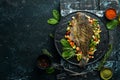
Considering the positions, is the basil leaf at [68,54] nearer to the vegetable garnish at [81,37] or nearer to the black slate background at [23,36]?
the vegetable garnish at [81,37]

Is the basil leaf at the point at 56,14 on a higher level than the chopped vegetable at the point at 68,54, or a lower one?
higher

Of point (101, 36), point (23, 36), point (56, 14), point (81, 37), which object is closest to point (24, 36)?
point (23, 36)

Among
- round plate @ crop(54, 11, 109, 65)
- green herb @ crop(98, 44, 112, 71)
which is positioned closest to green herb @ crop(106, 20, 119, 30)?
round plate @ crop(54, 11, 109, 65)

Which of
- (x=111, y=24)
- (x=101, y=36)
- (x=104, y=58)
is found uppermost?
(x=111, y=24)

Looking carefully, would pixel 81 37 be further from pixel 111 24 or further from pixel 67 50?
pixel 111 24

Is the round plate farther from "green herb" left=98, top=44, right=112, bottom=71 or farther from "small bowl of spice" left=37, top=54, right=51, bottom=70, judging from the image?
"small bowl of spice" left=37, top=54, right=51, bottom=70

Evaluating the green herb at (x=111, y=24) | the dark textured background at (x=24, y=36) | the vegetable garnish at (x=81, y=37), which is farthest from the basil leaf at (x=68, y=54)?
the green herb at (x=111, y=24)
